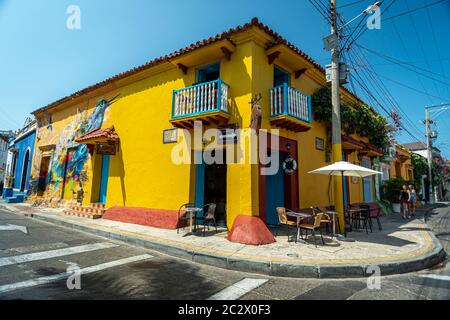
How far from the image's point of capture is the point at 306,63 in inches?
363

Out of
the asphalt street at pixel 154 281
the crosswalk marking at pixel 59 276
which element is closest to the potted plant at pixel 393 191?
the asphalt street at pixel 154 281

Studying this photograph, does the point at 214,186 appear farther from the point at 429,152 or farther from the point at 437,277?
the point at 429,152

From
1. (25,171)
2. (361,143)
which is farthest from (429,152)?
(25,171)

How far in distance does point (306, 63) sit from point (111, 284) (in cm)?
925

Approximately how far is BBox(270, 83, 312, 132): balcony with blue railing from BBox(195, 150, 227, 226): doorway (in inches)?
92.9

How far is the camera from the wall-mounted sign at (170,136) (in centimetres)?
905

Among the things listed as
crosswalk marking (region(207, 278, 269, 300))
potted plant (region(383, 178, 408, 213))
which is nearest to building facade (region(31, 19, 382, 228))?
crosswalk marking (region(207, 278, 269, 300))

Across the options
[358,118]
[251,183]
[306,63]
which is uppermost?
[306,63]

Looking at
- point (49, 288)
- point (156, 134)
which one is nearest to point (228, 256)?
point (49, 288)

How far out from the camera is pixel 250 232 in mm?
6484

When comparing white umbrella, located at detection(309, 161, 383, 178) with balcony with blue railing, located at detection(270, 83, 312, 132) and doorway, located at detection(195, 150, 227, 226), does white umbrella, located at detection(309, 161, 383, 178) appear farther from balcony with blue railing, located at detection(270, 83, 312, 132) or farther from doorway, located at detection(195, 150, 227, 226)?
doorway, located at detection(195, 150, 227, 226)

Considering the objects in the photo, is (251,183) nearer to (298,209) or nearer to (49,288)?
(298,209)
